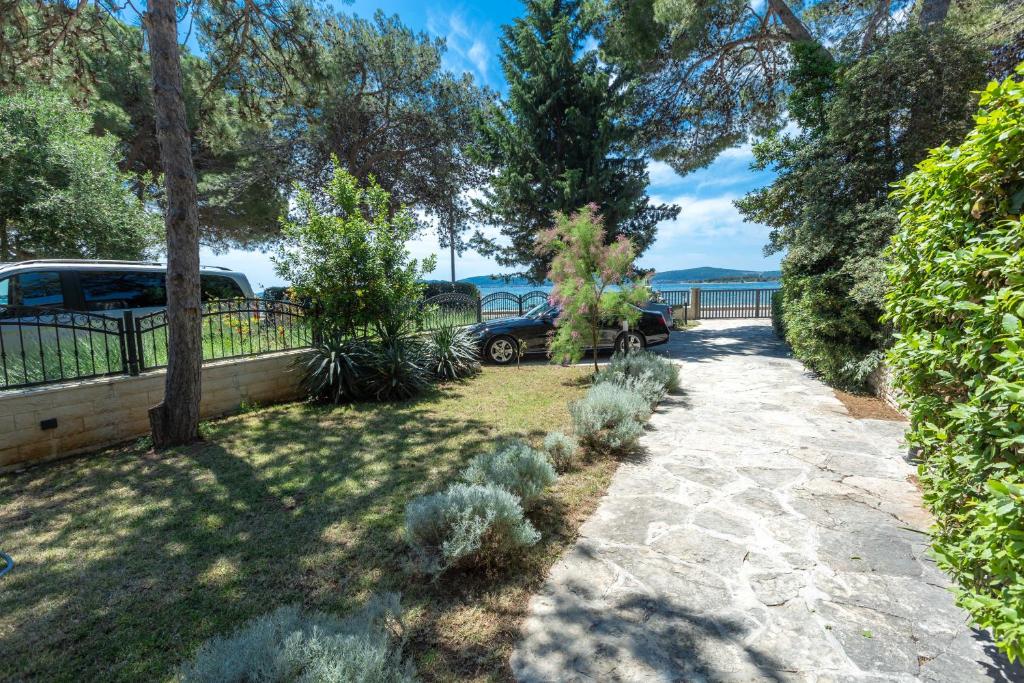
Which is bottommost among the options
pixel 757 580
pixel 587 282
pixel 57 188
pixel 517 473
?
pixel 757 580

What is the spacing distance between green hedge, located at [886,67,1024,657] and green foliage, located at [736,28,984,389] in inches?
171

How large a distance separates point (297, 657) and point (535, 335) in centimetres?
879

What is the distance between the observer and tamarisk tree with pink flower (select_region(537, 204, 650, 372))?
7.12m

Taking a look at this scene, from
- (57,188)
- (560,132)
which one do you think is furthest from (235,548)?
(560,132)

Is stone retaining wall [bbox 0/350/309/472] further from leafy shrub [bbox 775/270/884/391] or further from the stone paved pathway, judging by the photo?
leafy shrub [bbox 775/270/884/391]

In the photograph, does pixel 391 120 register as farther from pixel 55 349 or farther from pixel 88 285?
pixel 55 349

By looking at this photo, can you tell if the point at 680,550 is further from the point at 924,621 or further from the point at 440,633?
the point at 440,633

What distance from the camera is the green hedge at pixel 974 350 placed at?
146 centimetres

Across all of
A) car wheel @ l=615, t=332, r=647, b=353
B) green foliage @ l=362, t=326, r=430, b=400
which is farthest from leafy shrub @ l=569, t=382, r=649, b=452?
car wheel @ l=615, t=332, r=647, b=353

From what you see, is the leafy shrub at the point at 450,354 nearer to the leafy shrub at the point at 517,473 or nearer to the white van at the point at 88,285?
the white van at the point at 88,285

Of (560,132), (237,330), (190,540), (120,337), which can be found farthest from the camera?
(560,132)

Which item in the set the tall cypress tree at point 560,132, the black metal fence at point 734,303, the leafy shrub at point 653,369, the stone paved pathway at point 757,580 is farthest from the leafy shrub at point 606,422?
the black metal fence at point 734,303

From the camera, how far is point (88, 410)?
4875 mm

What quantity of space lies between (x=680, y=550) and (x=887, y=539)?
137cm
